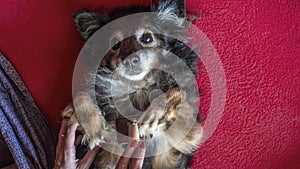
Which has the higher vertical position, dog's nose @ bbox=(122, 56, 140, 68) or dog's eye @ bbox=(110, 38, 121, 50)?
dog's eye @ bbox=(110, 38, 121, 50)

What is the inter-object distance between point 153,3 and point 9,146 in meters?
0.72

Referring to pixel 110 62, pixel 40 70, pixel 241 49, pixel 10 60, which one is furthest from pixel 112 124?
pixel 241 49

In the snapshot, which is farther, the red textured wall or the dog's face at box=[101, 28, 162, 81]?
the red textured wall

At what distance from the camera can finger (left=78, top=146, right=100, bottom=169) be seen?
1.34 metres

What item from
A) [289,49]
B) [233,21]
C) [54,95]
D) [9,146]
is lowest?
[9,146]

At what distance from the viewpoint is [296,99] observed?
1481 millimetres

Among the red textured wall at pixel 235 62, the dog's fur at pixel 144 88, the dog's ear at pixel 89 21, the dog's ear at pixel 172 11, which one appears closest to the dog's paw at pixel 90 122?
the dog's fur at pixel 144 88

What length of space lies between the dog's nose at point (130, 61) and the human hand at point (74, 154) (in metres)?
0.26

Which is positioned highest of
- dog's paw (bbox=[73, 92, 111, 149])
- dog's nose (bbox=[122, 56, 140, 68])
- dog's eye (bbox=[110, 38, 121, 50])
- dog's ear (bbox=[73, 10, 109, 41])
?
dog's ear (bbox=[73, 10, 109, 41])

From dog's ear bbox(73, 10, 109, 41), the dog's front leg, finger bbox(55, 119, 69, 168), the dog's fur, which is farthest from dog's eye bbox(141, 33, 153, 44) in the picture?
finger bbox(55, 119, 69, 168)

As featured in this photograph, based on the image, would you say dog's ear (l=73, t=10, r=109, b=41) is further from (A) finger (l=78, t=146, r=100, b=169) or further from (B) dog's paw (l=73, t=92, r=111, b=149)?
(A) finger (l=78, t=146, r=100, b=169)

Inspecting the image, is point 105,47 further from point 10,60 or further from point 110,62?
point 10,60

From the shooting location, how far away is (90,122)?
1365mm

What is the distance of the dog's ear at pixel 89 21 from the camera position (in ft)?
4.53
